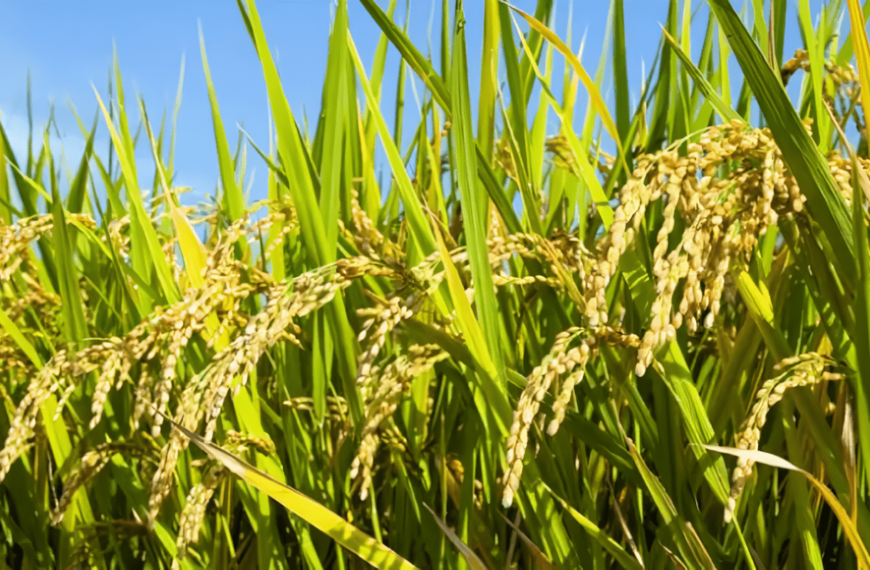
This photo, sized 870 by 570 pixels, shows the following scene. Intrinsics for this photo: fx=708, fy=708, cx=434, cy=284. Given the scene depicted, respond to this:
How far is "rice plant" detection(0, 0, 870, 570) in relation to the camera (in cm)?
76

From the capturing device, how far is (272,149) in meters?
1.93

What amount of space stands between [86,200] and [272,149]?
768mm

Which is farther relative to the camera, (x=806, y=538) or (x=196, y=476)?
(x=196, y=476)

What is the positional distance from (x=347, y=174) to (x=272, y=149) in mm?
743

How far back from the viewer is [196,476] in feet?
4.44

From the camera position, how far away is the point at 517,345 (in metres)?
1.07

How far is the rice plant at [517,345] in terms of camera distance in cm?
76

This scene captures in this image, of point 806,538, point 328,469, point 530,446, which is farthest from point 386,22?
point 806,538

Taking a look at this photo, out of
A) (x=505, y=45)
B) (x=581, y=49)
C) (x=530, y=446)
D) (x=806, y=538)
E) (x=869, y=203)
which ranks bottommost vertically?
(x=806, y=538)

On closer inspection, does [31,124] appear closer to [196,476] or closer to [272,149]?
[272,149]

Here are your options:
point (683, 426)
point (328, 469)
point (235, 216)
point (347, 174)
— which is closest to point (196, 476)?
point (328, 469)

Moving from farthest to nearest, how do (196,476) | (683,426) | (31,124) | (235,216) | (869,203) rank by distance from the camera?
(31,124), (235,216), (196,476), (683,426), (869,203)

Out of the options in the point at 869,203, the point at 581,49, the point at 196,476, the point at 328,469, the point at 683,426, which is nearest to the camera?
the point at 869,203

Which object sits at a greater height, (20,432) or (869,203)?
(869,203)
